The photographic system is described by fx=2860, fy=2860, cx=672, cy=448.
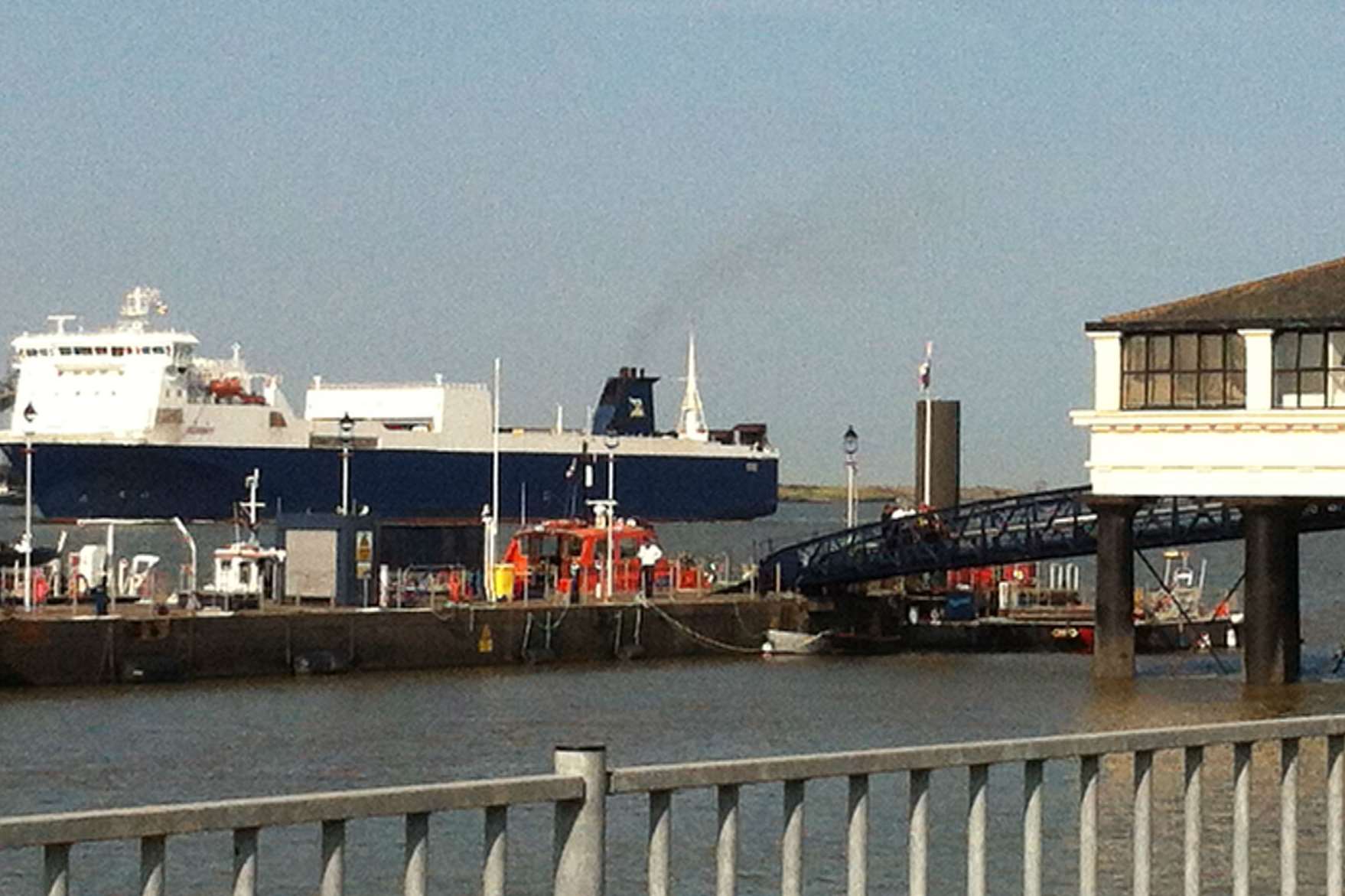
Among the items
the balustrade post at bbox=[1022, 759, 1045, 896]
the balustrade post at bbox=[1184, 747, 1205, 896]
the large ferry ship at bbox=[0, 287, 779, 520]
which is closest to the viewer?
the balustrade post at bbox=[1022, 759, 1045, 896]

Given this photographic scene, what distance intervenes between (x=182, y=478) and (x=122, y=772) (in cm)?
10913

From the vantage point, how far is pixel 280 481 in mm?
143625

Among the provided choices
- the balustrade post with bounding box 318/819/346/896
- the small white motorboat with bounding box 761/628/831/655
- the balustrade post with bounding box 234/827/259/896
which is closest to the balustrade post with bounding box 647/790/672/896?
the balustrade post with bounding box 318/819/346/896

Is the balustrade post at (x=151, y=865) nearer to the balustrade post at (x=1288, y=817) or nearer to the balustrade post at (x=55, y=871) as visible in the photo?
the balustrade post at (x=55, y=871)

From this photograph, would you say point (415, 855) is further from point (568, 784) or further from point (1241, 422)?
point (1241, 422)

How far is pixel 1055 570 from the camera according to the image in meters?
92.9

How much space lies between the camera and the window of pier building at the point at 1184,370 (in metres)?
51.9

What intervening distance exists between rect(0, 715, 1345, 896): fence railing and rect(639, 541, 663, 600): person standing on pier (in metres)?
57.6

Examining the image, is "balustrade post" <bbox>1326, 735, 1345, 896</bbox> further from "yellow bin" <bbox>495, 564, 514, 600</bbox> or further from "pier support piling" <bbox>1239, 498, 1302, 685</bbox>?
"yellow bin" <bbox>495, 564, 514, 600</bbox>

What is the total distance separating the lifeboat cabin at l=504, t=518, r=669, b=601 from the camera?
225 ft

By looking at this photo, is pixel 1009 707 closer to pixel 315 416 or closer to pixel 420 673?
pixel 420 673

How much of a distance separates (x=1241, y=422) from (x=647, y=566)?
20.4m

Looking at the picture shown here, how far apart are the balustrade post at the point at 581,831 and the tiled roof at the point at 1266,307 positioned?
146ft

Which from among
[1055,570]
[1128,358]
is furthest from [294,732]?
[1055,570]
